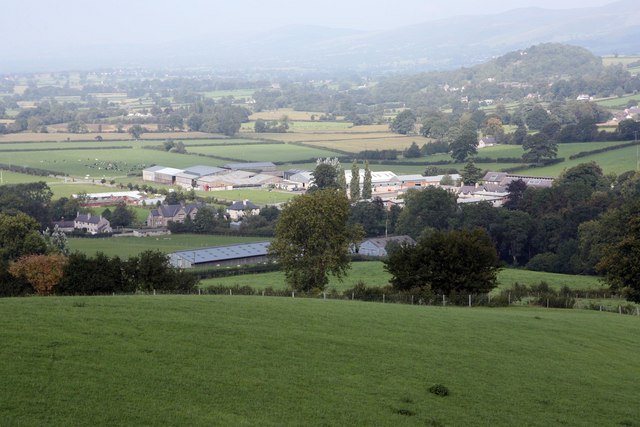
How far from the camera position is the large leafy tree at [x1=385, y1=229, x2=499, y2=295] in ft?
120

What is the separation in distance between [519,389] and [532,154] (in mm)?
97318

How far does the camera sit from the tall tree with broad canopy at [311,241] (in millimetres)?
42219

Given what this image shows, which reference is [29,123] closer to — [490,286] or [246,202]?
[246,202]

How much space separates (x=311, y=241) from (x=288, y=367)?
23.7 m

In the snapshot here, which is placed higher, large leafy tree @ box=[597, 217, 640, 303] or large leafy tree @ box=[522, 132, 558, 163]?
large leafy tree @ box=[597, 217, 640, 303]

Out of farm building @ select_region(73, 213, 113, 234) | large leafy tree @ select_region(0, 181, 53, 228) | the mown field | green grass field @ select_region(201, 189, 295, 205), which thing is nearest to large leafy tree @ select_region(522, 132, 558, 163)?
the mown field

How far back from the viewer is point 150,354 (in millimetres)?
18047

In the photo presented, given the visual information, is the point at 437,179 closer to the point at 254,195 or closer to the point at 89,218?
the point at 254,195

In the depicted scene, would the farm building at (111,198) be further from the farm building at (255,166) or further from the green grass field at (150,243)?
the farm building at (255,166)

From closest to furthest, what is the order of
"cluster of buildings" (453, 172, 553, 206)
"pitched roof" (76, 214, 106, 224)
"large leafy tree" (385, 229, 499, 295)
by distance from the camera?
"large leafy tree" (385, 229, 499, 295) → "pitched roof" (76, 214, 106, 224) → "cluster of buildings" (453, 172, 553, 206)

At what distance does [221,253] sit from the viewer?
61.7m

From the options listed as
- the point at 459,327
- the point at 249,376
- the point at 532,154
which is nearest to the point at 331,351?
the point at 249,376

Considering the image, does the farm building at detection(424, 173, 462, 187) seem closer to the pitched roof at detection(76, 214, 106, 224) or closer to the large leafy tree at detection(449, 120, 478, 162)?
the large leafy tree at detection(449, 120, 478, 162)

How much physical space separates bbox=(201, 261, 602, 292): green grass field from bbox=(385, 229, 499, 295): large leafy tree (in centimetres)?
935
